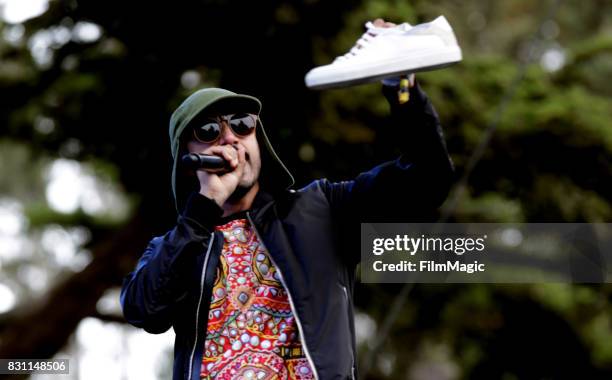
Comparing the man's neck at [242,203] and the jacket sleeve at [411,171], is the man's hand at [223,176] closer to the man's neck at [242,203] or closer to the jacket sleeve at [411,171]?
the man's neck at [242,203]

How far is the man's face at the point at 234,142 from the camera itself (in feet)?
7.07

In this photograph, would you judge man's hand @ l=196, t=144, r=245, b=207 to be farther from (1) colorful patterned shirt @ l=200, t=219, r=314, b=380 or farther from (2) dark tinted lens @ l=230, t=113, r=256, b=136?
(1) colorful patterned shirt @ l=200, t=219, r=314, b=380

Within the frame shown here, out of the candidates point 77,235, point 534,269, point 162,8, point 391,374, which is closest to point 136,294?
point 162,8

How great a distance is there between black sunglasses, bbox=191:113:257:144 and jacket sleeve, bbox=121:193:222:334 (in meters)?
0.16

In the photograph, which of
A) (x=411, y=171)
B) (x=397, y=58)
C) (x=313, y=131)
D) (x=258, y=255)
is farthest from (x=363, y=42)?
(x=313, y=131)

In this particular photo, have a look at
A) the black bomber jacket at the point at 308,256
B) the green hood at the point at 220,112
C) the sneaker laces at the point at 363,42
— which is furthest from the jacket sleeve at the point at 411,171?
the green hood at the point at 220,112

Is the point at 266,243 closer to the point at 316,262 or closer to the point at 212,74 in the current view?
the point at 316,262

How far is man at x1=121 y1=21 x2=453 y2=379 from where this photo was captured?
1.99 metres

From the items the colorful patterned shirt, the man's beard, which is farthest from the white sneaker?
the colorful patterned shirt

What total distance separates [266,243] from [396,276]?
14.8 ft

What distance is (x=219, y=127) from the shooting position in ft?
7.08

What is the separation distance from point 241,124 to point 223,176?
0.14m

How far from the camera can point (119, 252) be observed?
6387mm

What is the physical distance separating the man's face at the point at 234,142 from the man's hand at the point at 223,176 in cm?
1
